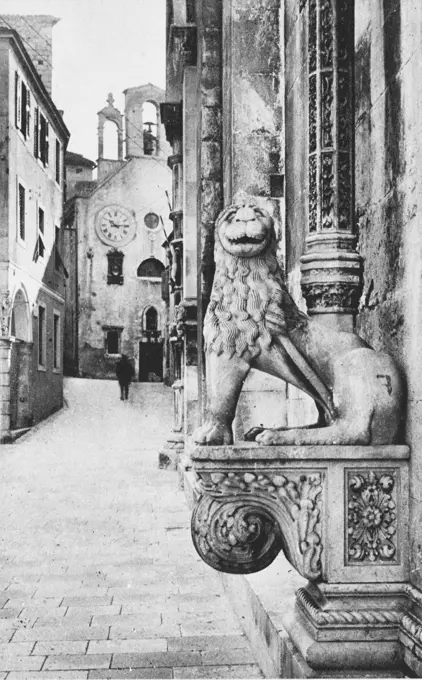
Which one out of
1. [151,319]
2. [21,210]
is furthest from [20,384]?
[151,319]

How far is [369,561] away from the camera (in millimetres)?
3100

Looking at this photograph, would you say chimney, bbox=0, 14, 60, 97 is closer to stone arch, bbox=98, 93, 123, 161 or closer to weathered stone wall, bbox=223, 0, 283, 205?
stone arch, bbox=98, 93, 123, 161

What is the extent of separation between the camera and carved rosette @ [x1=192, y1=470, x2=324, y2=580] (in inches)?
123

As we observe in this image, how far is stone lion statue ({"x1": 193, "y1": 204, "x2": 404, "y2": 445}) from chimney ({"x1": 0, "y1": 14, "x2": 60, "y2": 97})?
2727 cm

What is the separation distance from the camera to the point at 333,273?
3348 millimetres

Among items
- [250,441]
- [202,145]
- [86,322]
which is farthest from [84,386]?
[250,441]

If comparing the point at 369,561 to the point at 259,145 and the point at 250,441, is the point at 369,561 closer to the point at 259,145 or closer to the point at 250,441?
the point at 250,441

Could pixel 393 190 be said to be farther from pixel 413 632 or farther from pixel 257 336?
pixel 413 632

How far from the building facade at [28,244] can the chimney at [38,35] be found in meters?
2.42

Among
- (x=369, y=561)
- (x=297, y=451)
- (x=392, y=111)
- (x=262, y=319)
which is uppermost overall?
(x=392, y=111)

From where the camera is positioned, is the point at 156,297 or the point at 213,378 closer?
the point at 213,378

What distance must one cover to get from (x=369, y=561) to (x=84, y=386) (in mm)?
30297

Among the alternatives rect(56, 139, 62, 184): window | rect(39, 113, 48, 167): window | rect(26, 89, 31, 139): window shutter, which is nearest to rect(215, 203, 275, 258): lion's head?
rect(26, 89, 31, 139): window shutter

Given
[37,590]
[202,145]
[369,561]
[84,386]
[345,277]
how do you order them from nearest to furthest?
[369,561] < [345,277] < [37,590] < [202,145] < [84,386]
